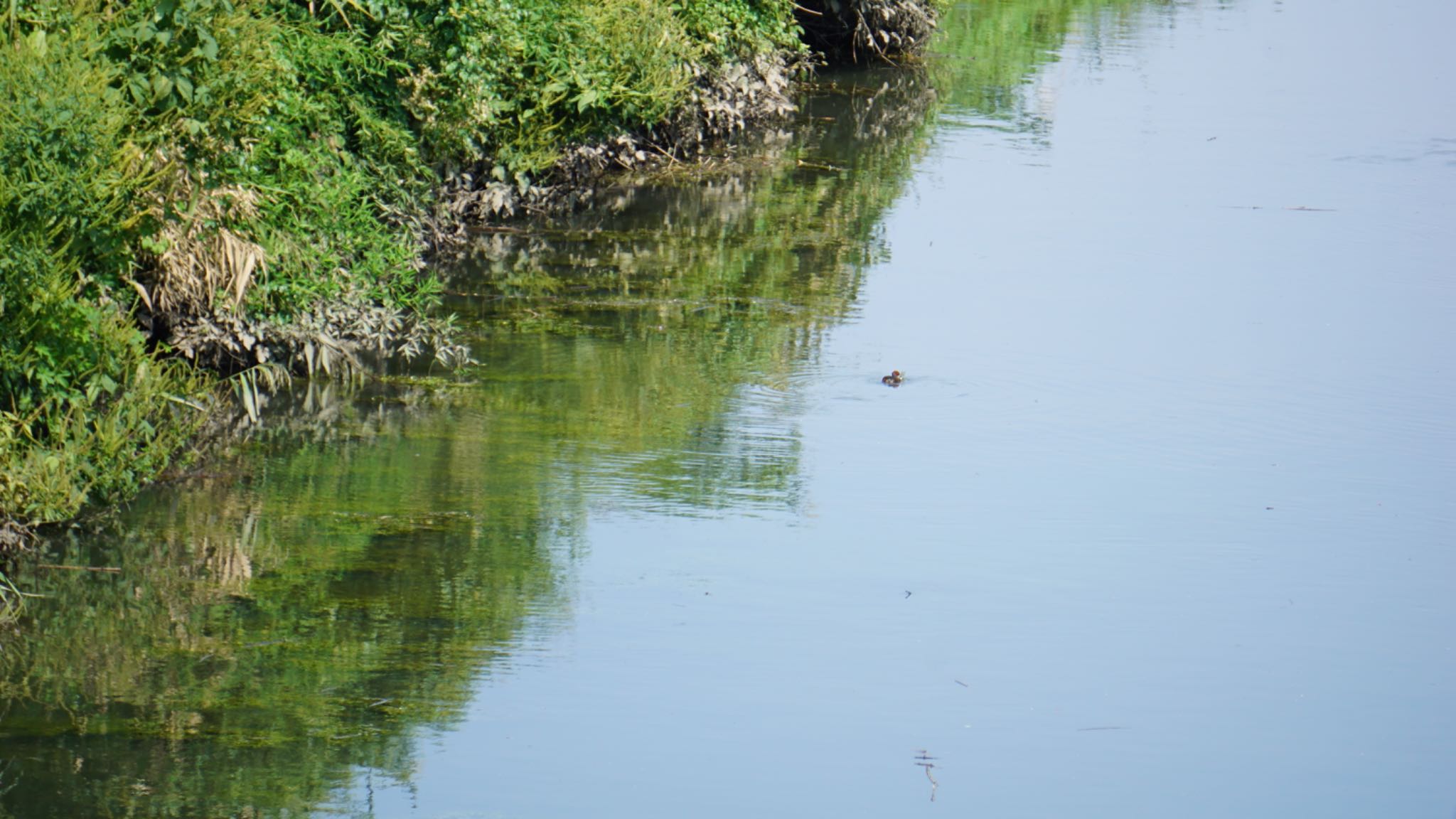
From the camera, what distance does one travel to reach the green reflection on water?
5109mm

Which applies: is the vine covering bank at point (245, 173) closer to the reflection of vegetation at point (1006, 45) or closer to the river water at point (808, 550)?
the river water at point (808, 550)

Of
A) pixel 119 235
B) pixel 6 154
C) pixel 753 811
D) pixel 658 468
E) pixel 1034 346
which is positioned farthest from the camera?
pixel 1034 346

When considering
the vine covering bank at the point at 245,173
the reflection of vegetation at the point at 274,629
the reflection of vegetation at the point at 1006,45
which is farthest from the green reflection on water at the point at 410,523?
the reflection of vegetation at the point at 1006,45

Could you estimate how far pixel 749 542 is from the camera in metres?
6.84

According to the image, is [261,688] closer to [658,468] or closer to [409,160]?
[658,468]

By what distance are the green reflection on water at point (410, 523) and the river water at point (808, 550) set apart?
0.07 ft

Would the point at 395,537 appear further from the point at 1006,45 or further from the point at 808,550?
the point at 1006,45

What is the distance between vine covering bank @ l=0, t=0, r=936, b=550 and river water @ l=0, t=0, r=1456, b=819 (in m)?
0.35

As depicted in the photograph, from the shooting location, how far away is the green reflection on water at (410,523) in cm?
511

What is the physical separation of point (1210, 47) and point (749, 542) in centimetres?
1648

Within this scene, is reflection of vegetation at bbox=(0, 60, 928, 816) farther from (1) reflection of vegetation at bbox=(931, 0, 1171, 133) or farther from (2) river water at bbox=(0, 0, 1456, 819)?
(1) reflection of vegetation at bbox=(931, 0, 1171, 133)

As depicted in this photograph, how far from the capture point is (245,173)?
7855 mm

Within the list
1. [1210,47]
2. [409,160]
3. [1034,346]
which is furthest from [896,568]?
[1210,47]

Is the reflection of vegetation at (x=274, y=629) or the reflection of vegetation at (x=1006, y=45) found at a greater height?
the reflection of vegetation at (x=1006, y=45)
